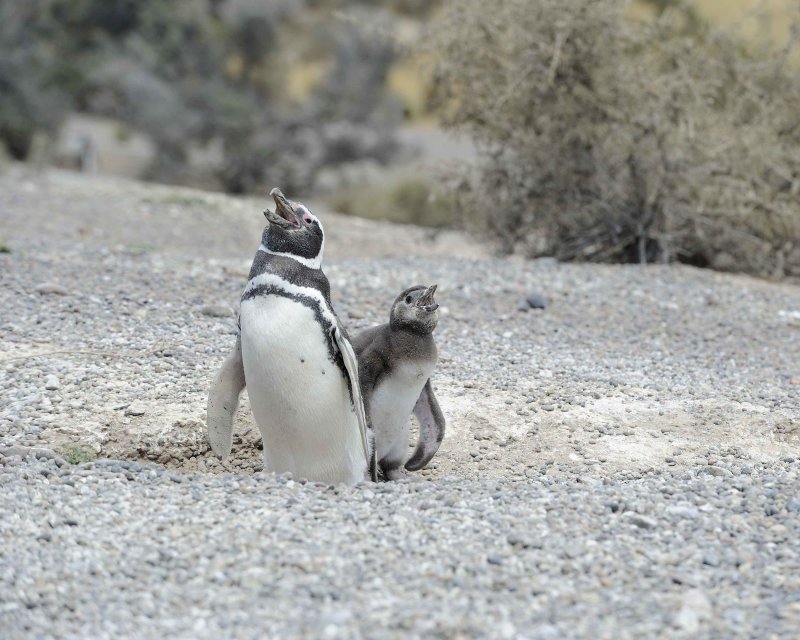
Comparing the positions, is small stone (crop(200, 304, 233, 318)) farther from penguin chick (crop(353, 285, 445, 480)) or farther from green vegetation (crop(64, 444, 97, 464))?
green vegetation (crop(64, 444, 97, 464))

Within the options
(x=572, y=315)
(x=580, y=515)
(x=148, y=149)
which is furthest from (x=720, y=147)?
(x=148, y=149)

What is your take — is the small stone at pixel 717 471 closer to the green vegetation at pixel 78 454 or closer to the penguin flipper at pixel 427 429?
the penguin flipper at pixel 427 429

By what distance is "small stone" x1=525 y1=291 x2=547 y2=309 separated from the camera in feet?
21.2

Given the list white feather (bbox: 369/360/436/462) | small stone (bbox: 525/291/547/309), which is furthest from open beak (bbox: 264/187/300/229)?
small stone (bbox: 525/291/547/309)

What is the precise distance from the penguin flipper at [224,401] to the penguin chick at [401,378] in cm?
43

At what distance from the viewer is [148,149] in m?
17.7

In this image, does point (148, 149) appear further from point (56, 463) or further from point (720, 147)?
point (56, 463)

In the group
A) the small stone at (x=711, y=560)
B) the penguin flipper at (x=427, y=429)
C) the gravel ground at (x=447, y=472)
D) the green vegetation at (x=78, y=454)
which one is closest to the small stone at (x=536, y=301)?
the gravel ground at (x=447, y=472)

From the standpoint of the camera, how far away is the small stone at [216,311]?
18.6 ft

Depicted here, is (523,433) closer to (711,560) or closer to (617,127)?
(711,560)

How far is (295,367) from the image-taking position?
3.64 meters

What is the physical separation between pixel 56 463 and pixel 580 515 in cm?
169

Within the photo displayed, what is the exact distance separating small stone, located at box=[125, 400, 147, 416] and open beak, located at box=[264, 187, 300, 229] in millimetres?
1055

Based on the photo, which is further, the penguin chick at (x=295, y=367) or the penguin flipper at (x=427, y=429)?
the penguin flipper at (x=427, y=429)
